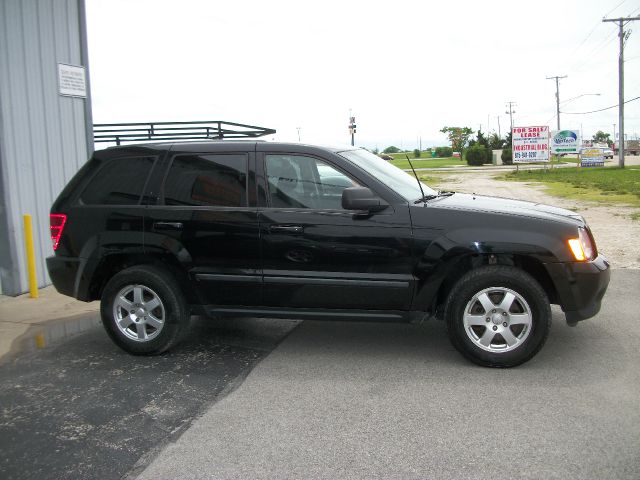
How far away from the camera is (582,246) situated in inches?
187

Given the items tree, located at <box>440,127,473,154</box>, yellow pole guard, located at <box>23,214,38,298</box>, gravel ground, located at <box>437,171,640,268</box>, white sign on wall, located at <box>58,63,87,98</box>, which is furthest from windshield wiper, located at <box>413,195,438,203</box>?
tree, located at <box>440,127,473,154</box>

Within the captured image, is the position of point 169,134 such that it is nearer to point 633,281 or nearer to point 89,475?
point 633,281

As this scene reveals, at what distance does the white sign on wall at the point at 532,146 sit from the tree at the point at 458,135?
76288mm

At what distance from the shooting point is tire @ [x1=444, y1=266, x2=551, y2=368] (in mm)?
4676

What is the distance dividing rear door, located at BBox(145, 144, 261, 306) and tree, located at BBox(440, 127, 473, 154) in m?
113

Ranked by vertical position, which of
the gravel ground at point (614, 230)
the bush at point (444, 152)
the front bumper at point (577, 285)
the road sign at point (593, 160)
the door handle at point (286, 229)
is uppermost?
the bush at point (444, 152)

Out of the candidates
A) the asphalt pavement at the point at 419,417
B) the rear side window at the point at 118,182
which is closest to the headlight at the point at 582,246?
the asphalt pavement at the point at 419,417

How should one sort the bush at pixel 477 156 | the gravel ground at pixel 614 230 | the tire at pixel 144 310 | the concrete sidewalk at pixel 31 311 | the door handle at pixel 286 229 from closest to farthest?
the door handle at pixel 286 229 → the tire at pixel 144 310 → the concrete sidewalk at pixel 31 311 → the gravel ground at pixel 614 230 → the bush at pixel 477 156

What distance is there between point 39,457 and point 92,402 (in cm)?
80

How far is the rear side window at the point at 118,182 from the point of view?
17.6ft

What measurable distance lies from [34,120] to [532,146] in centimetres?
3633

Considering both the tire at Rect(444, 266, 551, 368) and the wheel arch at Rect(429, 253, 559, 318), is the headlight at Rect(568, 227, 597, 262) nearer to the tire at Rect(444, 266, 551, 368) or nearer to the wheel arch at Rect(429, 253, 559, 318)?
the wheel arch at Rect(429, 253, 559, 318)

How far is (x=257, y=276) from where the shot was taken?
5.05 metres

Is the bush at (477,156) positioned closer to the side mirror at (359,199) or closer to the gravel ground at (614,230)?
the gravel ground at (614,230)
